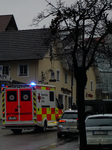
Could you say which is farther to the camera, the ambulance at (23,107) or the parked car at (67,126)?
the ambulance at (23,107)

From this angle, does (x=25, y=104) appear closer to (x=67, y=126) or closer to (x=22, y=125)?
(x=22, y=125)

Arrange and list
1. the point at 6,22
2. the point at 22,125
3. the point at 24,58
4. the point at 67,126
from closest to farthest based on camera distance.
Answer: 1. the point at 67,126
2. the point at 22,125
3. the point at 24,58
4. the point at 6,22

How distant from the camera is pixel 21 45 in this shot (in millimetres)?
44938

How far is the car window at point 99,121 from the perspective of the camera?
1466cm

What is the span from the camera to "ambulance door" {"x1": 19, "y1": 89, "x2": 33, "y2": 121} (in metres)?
24.3

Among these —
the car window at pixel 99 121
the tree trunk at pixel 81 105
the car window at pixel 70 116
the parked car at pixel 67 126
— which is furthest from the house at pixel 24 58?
the tree trunk at pixel 81 105

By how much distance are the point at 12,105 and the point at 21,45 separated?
20.9 meters

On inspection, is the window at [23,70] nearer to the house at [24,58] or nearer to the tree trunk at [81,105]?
the house at [24,58]

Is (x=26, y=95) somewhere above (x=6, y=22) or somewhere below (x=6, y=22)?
below

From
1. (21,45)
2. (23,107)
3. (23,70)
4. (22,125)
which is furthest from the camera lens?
(21,45)

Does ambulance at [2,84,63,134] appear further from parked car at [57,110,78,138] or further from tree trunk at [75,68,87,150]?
tree trunk at [75,68,87,150]

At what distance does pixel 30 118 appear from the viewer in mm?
24234

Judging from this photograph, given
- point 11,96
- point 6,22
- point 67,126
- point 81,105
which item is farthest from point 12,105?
point 6,22

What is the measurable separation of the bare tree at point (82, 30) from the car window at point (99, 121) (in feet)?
8.15
